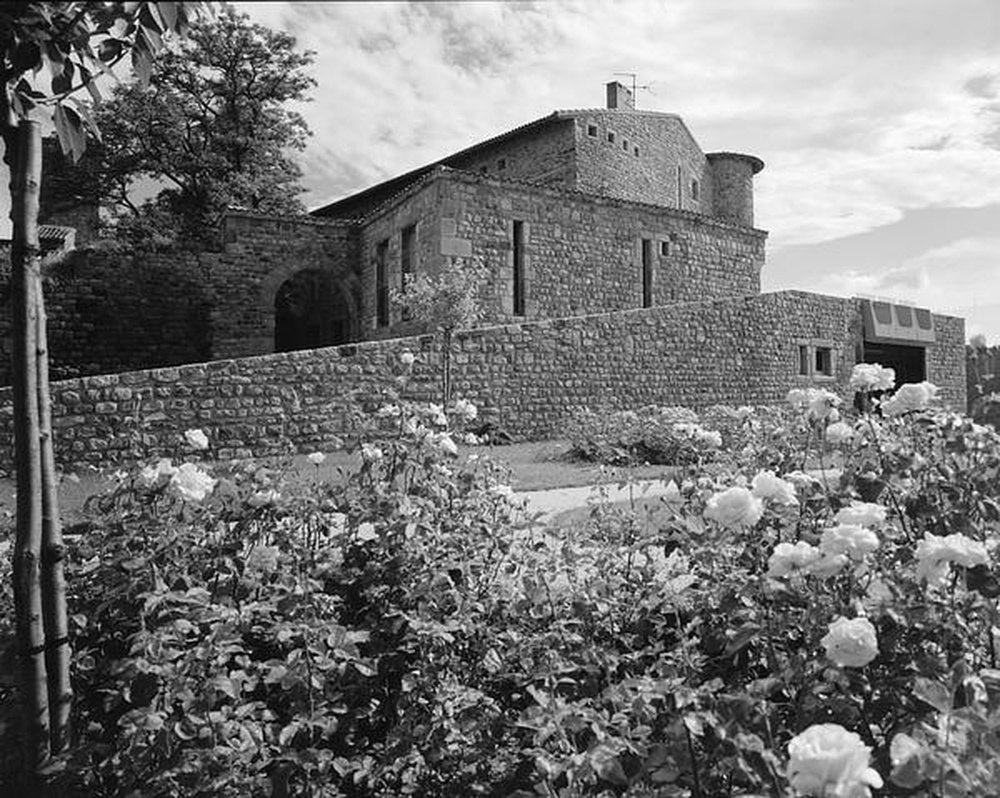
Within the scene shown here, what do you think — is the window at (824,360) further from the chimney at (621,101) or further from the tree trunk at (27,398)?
the tree trunk at (27,398)

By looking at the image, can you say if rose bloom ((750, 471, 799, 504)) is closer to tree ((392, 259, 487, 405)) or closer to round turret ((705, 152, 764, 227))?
tree ((392, 259, 487, 405))

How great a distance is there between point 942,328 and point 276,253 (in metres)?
19.5

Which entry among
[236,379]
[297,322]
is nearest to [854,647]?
[236,379]

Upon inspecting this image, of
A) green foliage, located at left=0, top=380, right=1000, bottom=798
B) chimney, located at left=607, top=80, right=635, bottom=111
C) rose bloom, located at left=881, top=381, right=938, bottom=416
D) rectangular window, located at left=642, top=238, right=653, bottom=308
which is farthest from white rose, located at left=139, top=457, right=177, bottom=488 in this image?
chimney, located at left=607, top=80, right=635, bottom=111

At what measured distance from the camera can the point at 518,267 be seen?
15547 mm

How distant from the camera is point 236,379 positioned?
10445mm

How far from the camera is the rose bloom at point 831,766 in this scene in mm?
1032

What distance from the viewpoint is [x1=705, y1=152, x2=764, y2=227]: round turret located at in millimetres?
26766

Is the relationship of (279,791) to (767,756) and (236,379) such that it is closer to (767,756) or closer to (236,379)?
(767,756)

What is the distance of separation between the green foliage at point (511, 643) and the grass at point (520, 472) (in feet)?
12.7

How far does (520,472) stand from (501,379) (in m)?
4.00

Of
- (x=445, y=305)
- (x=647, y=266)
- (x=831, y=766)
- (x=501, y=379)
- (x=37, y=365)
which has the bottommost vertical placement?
(x=831, y=766)

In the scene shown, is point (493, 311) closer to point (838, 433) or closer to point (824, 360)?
point (824, 360)

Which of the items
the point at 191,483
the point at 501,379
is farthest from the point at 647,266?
the point at 191,483
